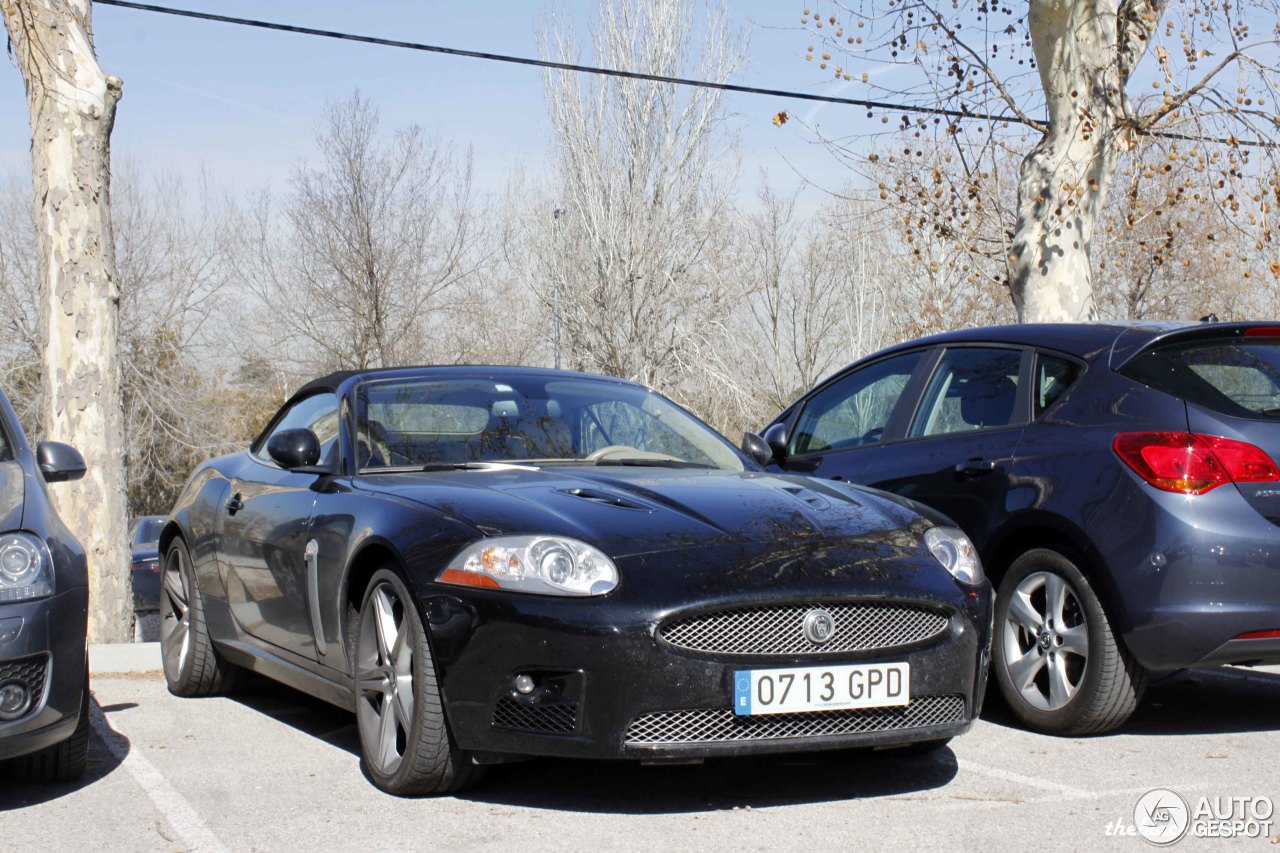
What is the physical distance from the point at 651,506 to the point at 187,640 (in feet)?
9.57

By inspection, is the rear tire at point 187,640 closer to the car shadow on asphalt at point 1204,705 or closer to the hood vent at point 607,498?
the hood vent at point 607,498

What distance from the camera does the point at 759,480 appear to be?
17.3 ft

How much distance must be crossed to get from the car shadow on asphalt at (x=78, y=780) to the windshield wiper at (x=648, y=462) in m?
2.00

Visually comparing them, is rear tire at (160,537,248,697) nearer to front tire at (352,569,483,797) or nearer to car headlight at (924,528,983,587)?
front tire at (352,569,483,797)

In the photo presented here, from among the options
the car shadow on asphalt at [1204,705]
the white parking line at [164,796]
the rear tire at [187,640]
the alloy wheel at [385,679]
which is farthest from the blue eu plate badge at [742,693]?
the rear tire at [187,640]

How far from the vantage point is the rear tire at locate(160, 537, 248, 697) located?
6527 millimetres

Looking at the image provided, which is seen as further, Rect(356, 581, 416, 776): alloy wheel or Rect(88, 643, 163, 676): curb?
Rect(88, 643, 163, 676): curb

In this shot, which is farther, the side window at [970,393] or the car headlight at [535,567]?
the side window at [970,393]

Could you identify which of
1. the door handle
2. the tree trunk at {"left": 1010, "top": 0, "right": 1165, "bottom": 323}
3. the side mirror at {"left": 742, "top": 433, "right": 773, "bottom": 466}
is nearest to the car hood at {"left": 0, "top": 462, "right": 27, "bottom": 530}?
the side mirror at {"left": 742, "top": 433, "right": 773, "bottom": 466}

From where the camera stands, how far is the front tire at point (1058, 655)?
5.30m

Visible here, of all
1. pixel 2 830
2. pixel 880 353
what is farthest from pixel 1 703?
pixel 880 353

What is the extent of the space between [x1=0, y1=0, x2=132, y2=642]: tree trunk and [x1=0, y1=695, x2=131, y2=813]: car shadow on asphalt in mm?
5408

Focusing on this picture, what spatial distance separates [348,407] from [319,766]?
1364 mm

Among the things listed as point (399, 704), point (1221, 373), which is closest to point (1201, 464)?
point (1221, 373)
